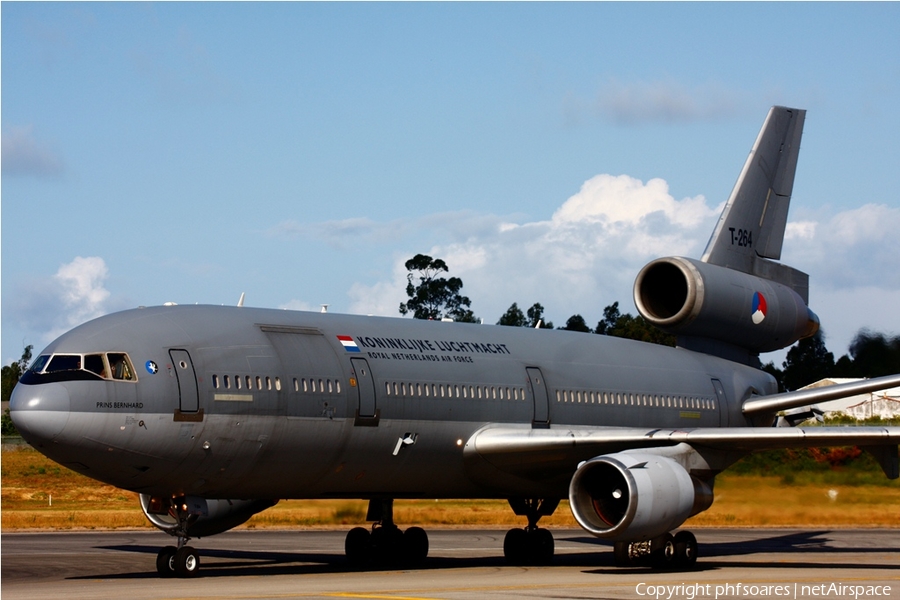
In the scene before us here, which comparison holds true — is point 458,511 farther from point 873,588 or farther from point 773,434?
point 873,588

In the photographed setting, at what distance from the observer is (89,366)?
63.2ft

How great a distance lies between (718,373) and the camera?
3036 centimetres

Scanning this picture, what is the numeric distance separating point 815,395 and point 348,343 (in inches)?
425

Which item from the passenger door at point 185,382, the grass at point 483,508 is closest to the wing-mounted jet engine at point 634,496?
the passenger door at point 185,382

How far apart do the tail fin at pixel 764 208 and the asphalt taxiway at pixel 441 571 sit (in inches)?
272

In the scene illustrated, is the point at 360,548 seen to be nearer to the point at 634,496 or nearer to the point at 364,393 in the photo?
the point at 364,393

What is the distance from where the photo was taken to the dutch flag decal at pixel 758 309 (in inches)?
1204

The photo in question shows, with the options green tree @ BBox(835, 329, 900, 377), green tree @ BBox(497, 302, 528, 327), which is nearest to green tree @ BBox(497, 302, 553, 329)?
green tree @ BBox(497, 302, 528, 327)

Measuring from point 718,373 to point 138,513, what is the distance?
20632 mm

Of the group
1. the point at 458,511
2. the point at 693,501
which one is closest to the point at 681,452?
the point at 693,501

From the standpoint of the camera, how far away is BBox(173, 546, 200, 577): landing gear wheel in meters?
20.1

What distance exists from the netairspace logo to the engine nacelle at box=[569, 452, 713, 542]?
5.07ft

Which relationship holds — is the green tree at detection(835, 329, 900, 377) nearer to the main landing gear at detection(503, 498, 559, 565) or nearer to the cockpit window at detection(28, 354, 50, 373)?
the main landing gear at detection(503, 498, 559, 565)

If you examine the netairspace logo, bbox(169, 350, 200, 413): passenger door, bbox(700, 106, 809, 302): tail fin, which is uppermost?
bbox(700, 106, 809, 302): tail fin
